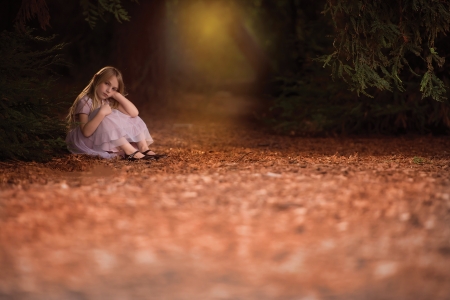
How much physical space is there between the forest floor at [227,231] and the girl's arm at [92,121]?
0.74m

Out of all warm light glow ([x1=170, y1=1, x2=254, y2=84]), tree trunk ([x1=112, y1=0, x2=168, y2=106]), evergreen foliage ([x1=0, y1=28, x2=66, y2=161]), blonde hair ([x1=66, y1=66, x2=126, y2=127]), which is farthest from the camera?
warm light glow ([x1=170, y1=1, x2=254, y2=84])

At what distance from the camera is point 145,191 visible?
15.6ft

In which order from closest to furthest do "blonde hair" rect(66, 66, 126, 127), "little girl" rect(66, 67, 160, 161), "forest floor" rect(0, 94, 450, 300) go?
"forest floor" rect(0, 94, 450, 300)
"little girl" rect(66, 67, 160, 161)
"blonde hair" rect(66, 66, 126, 127)

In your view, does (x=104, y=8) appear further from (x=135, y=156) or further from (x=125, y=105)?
(x=135, y=156)

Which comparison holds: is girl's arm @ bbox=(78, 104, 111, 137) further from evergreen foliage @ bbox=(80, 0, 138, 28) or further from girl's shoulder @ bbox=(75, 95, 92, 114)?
evergreen foliage @ bbox=(80, 0, 138, 28)

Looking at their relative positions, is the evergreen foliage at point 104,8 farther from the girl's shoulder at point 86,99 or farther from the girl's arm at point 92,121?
the girl's arm at point 92,121

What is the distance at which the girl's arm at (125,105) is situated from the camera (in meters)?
6.84

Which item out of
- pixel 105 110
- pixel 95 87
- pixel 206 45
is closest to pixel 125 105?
pixel 105 110

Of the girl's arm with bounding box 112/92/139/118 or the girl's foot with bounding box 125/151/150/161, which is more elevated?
the girl's arm with bounding box 112/92/139/118

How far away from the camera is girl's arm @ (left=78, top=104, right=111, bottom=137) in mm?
6660

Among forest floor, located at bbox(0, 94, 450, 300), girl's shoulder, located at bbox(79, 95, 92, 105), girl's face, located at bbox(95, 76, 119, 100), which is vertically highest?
girl's face, located at bbox(95, 76, 119, 100)

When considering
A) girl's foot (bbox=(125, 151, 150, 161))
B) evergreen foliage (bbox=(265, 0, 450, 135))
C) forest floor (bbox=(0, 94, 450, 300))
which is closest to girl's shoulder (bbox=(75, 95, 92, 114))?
girl's foot (bbox=(125, 151, 150, 161))

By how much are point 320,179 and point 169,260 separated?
6.60 ft

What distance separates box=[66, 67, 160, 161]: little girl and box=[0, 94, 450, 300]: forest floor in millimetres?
693
